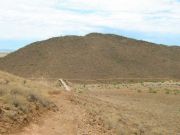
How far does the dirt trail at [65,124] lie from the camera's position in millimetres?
15825

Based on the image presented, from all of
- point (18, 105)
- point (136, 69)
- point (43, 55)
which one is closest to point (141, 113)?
point (18, 105)

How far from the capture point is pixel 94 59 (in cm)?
9794

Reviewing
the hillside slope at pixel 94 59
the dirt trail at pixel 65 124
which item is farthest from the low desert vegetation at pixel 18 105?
the hillside slope at pixel 94 59

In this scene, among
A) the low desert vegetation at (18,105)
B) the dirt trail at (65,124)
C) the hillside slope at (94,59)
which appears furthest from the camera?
the hillside slope at (94,59)

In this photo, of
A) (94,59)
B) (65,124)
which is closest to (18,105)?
(65,124)

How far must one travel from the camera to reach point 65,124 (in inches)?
670

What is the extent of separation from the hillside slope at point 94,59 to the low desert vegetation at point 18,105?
6735cm

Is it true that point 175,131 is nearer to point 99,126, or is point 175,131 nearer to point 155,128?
point 155,128

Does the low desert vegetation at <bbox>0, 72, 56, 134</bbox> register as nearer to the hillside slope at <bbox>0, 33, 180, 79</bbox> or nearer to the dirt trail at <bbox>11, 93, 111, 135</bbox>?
the dirt trail at <bbox>11, 93, 111, 135</bbox>

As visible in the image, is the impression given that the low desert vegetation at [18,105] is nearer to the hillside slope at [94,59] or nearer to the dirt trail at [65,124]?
the dirt trail at [65,124]

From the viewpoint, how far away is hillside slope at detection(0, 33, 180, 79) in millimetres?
91312

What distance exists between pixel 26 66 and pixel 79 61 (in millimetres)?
10516

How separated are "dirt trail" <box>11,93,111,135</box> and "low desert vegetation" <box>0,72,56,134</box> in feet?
1.15

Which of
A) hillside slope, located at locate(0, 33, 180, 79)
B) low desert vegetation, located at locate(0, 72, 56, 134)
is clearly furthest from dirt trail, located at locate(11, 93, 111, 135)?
hillside slope, located at locate(0, 33, 180, 79)
